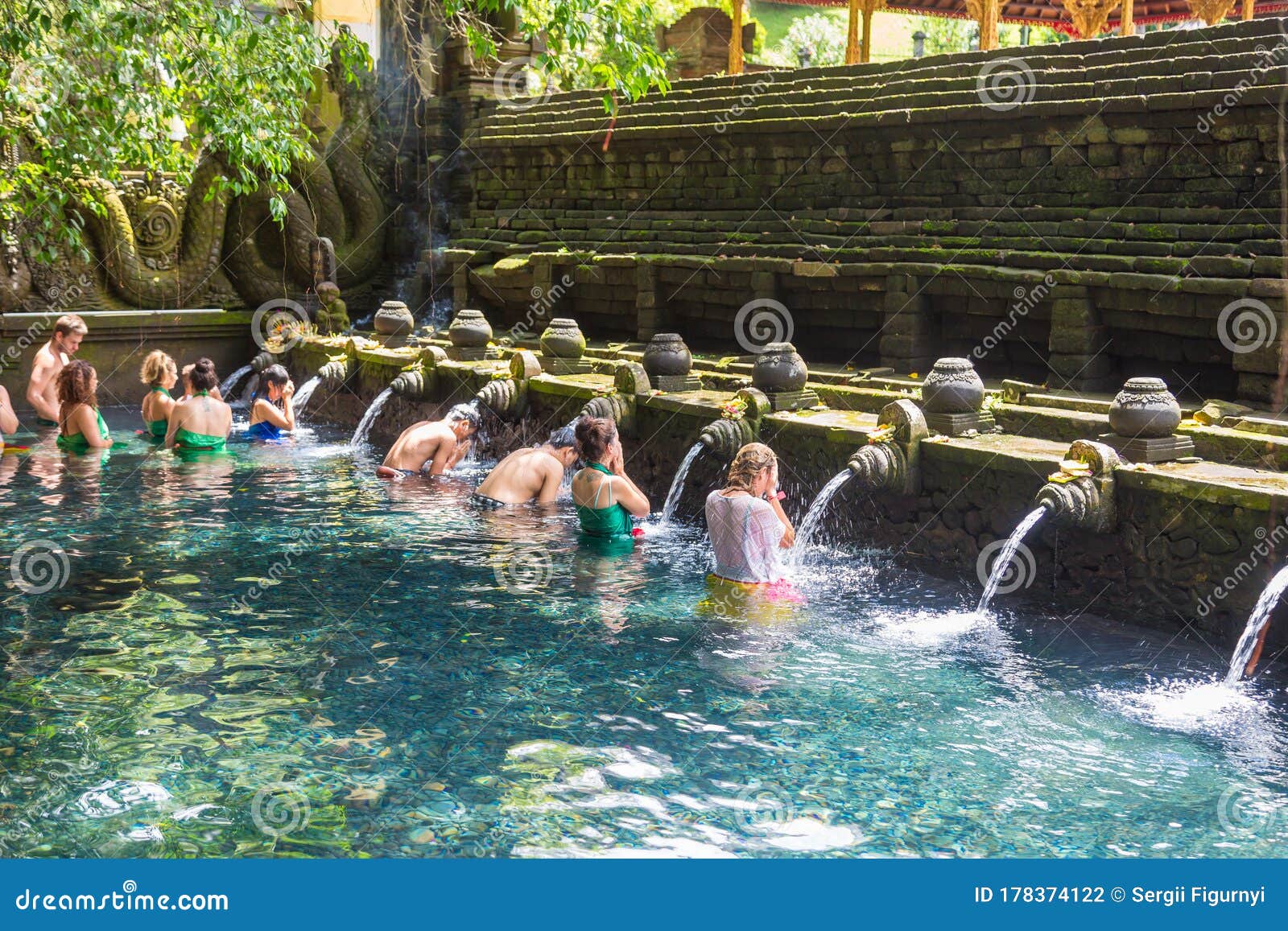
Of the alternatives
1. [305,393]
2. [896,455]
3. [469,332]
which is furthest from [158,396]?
[896,455]

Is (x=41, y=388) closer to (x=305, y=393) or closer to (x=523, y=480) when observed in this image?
(x=305, y=393)

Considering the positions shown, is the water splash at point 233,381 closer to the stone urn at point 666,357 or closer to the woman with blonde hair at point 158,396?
the woman with blonde hair at point 158,396

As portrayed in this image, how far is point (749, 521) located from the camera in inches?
290

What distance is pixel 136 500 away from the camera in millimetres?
10359

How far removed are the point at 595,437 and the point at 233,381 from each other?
960cm

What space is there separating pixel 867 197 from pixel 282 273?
8.93 meters

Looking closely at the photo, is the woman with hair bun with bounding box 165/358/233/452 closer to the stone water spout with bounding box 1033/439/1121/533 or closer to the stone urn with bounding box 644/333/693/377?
the stone urn with bounding box 644/333/693/377

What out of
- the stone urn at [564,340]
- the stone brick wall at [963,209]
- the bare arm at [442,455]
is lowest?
the bare arm at [442,455]

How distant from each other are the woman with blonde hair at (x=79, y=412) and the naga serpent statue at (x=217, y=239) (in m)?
4.74

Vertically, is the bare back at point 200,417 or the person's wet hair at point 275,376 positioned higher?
the person's wet hair at point 275,376

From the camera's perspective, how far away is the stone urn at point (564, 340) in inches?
480

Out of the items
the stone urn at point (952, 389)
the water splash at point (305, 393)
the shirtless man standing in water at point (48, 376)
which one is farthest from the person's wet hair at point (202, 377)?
the stone urn at point (952, 389)

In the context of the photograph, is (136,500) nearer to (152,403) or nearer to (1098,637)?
(152,403)

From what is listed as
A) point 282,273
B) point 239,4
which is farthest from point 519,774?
point 282,273
